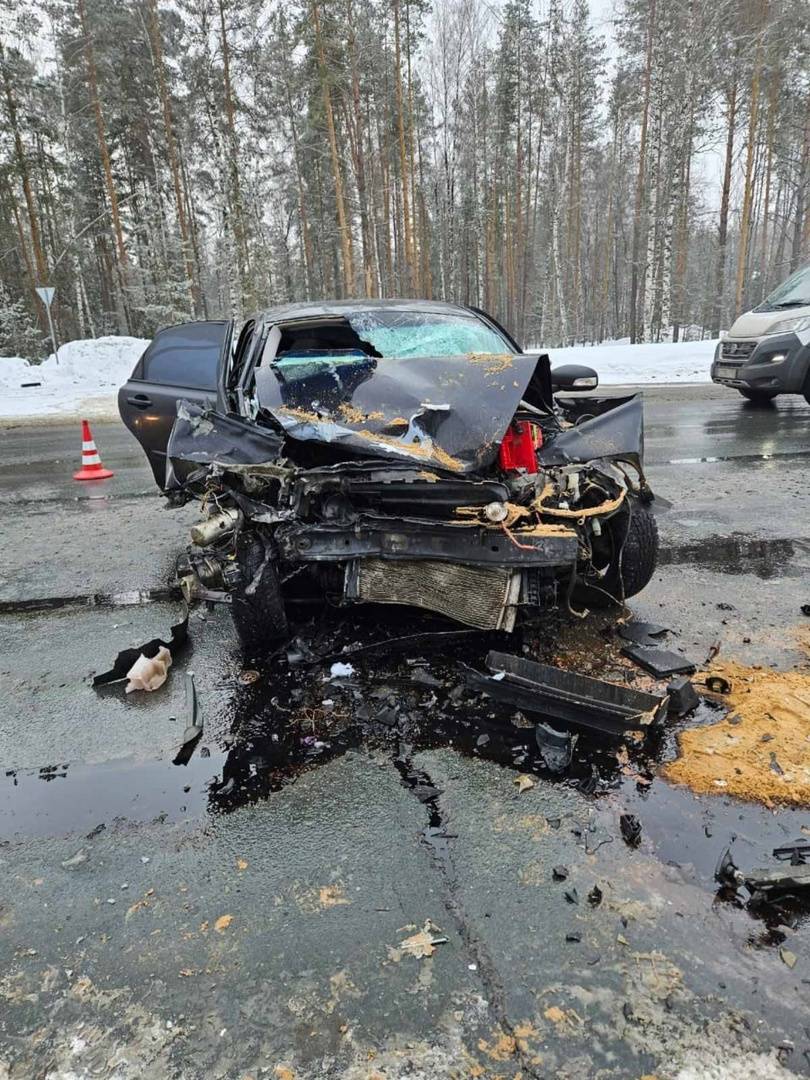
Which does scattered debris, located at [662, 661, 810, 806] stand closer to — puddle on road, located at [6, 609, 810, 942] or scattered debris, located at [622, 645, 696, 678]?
puddle on road, located at [6, 609, 810, 942]

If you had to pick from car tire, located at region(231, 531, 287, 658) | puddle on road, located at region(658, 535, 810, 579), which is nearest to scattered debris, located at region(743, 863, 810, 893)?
car tire, located at region(231, 531, 287, 658)

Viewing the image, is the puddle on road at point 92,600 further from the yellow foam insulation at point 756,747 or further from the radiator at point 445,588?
the yellow foam insulation at point 756,747

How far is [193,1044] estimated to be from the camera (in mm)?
1629

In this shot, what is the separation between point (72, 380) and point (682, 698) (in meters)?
22.5

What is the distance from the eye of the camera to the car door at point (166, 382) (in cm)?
641

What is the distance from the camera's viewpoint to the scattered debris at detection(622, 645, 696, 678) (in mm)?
3290

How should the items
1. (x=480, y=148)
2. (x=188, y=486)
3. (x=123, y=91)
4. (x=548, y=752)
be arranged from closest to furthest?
(x=548, y=752), (x=188, y=486), (x=123, y=91), (x=480, y=148)

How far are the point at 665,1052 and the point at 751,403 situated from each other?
1296 cm

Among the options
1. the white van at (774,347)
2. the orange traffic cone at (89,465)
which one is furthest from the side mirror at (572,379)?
the white van at (774,347)

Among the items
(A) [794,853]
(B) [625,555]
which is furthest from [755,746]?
(B) [625,555]

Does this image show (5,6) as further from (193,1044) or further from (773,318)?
(193,1044)

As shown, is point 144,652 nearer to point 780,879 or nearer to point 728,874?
point 728,874

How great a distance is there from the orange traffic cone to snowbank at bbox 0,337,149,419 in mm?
7256

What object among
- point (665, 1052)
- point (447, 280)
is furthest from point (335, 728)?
point (447, 280)
